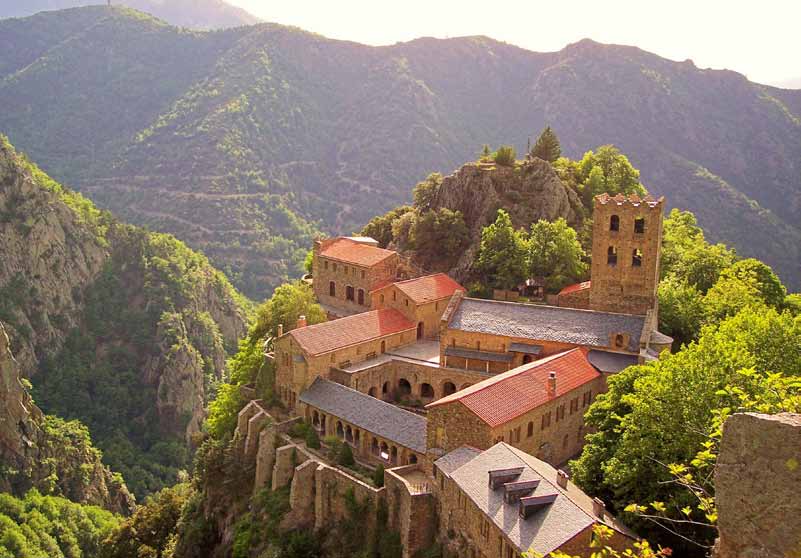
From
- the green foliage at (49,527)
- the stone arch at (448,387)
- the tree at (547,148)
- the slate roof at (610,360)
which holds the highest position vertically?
the tree at (547,148)

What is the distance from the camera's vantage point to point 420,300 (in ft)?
189

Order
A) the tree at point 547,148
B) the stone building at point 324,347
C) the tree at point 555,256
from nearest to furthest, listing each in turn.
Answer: the stone building at point 324,347, the tree at point 555,256, the tree at point 547,148

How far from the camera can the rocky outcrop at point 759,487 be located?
14.3 metres

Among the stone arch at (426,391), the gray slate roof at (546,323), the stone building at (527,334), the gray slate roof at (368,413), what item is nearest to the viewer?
the gray slate roof at (368,413)

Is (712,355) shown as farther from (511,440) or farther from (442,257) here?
(442,257)

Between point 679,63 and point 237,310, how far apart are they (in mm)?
125035

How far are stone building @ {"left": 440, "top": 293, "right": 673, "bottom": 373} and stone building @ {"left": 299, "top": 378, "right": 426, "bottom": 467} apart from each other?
765 cm

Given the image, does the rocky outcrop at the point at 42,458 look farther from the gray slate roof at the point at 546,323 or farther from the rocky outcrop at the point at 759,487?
the rocky outcrop at the point at 759,487

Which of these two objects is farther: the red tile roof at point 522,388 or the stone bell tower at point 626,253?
the stone bell tower at point 626,253

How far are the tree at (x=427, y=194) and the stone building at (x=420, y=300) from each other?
18.5 metres

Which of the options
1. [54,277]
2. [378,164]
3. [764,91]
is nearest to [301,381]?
[54,277]

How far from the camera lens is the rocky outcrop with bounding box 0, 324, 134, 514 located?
85.6 meters

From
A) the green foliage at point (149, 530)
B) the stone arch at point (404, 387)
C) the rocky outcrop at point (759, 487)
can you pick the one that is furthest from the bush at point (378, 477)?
the rocky outcrop at point (759, 487)

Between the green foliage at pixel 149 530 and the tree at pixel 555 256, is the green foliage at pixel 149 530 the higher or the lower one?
the lower one
